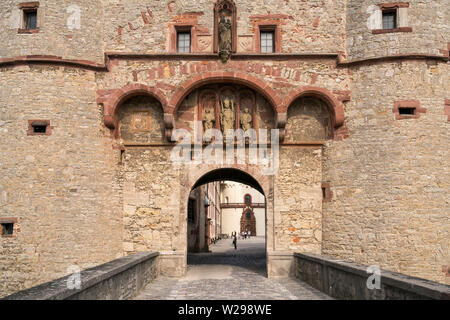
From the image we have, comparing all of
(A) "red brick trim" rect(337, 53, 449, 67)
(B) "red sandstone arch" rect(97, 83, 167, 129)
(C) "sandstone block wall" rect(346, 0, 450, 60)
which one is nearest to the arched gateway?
(B) "red sandstone arch" rect(97, 83, 167, 129)

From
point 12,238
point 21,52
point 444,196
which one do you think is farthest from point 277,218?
point 21,52

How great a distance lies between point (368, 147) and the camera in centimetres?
1117

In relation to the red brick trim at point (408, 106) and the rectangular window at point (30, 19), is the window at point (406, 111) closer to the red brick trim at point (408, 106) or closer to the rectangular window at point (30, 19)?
the red brick trim at point (408, 106)

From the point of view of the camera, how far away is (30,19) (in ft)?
39.0

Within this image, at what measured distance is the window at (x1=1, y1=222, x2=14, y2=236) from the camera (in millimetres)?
10648

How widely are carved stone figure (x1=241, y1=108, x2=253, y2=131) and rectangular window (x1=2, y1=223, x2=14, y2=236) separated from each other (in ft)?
22.7

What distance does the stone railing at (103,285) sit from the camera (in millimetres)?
4711

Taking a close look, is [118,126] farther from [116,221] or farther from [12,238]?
[12,238]

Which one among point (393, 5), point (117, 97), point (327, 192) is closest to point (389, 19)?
point (393, 5)

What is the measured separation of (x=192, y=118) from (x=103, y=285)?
22.7 ft

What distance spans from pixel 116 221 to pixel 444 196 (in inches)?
351

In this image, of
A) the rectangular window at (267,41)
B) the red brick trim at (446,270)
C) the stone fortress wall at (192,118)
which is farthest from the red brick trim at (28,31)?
the red brick trim at (446,270)

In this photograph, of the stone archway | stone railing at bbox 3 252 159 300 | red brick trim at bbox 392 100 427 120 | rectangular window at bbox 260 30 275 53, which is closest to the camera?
stone railing at bbox 3 252 159 300

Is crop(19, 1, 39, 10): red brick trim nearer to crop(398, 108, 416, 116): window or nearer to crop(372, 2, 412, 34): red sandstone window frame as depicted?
crop(372, 2, 412, 34): red sandstone window frame
